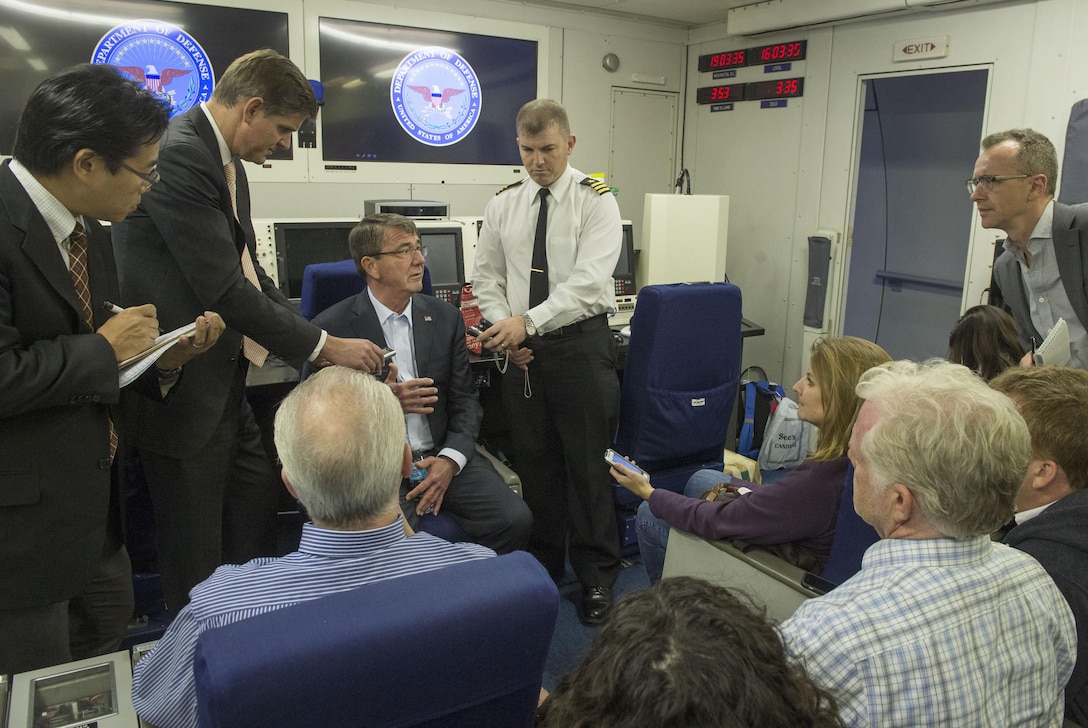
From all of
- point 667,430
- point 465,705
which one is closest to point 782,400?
point 667,430

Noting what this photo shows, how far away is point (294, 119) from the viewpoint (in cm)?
203

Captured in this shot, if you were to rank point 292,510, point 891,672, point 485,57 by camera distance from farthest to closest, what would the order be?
point 485,57, point 292,510, point 891,672

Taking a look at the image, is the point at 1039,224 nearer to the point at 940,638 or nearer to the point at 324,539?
the point at 940,638

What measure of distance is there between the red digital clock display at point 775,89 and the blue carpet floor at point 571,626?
2.89 metres

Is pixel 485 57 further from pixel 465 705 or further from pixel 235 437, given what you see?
pixel 465 705

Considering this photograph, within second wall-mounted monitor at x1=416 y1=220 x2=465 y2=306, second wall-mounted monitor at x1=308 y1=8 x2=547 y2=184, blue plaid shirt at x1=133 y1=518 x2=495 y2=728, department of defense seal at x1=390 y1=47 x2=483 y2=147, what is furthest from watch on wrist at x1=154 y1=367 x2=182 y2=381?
department of defense seal at x1=390 y1=47 x2=483 y2=147

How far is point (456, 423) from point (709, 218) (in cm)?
229

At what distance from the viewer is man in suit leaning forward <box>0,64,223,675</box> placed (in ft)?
4.61

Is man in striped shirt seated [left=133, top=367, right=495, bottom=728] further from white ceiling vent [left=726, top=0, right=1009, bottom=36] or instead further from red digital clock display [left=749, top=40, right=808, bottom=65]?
red digital clock display [left=749, top=40, right=808, bottom=65]

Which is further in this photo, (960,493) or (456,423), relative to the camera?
(456,423)

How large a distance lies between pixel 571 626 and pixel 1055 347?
1.65 meters

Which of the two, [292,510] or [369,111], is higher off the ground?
[369,111]

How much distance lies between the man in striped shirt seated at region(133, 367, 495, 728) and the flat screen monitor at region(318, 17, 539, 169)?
3.06 meters

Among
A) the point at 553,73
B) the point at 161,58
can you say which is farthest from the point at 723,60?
the point at 161,58
